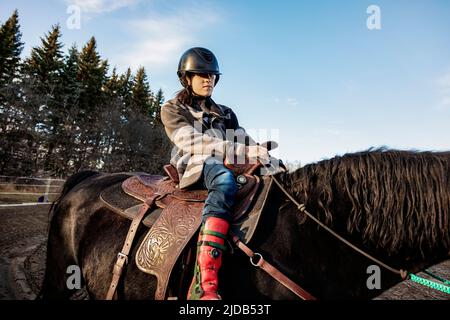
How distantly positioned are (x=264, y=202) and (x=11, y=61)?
113 feet

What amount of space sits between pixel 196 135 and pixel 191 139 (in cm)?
5

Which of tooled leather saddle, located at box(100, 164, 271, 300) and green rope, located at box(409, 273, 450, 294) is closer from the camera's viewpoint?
green rope, located at box(409, 273, 450, 294)

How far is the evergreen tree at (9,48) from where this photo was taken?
26.0 m

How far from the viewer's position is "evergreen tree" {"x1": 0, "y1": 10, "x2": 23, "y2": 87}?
85.3 ft

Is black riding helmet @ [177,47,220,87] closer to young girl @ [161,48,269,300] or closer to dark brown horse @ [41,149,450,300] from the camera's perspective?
young girl @ [161,48,269,300]

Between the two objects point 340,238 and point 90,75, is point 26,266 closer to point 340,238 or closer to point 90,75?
point 340,238

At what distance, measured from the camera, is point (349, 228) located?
182 cm

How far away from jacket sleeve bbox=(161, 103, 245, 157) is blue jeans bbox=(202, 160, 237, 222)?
151 millimetres

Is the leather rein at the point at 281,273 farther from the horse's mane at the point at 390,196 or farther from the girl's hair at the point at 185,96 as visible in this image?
the girl's hair at the point at 185,96

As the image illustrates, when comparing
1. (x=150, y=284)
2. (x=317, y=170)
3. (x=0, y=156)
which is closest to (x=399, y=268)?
(x=317, y=170)

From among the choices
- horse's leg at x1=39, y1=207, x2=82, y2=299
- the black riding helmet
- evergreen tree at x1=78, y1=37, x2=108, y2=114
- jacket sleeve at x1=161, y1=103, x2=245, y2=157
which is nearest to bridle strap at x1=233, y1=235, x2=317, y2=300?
jacket sleeve at x1=161, y1=103, x2=245, y2=157

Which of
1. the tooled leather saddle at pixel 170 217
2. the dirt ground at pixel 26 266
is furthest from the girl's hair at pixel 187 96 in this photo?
the dirt ground at pixel 26 266

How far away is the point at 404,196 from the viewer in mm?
1722

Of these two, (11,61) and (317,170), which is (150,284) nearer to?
(317,170)
